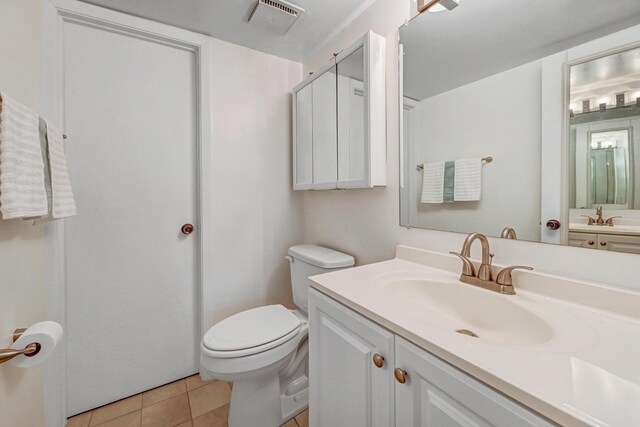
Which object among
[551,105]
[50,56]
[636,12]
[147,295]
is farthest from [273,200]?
[636,12]

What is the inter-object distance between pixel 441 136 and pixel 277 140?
1157mm

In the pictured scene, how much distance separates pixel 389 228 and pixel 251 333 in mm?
832

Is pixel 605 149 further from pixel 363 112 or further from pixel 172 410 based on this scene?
pixel 172 410

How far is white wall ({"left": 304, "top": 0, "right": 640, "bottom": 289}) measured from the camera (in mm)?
750

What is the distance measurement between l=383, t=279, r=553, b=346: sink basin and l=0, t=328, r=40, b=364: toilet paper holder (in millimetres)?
955

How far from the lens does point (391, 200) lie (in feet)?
4.27

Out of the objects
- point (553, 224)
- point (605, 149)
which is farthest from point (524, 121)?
point (553, 224)

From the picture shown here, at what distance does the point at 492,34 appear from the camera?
0.95 meters

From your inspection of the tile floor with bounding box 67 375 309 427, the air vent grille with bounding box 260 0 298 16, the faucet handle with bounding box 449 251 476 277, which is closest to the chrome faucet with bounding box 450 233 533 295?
the faucet handle with bounding box 449 251 476 277

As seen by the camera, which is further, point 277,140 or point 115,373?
point 277,140

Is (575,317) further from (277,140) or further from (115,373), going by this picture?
(115,373)

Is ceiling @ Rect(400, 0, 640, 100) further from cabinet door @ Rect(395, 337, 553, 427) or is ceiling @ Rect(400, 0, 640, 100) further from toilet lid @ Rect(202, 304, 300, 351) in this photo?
toilet lid @ Rect(202, 304, 300, 351)

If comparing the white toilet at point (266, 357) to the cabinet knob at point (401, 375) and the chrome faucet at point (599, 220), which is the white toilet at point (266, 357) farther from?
the chrome faucet at point (599, 220)

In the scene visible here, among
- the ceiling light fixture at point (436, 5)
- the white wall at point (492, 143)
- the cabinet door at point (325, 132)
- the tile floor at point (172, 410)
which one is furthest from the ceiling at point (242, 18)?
the tile floor at point (172, 410)
